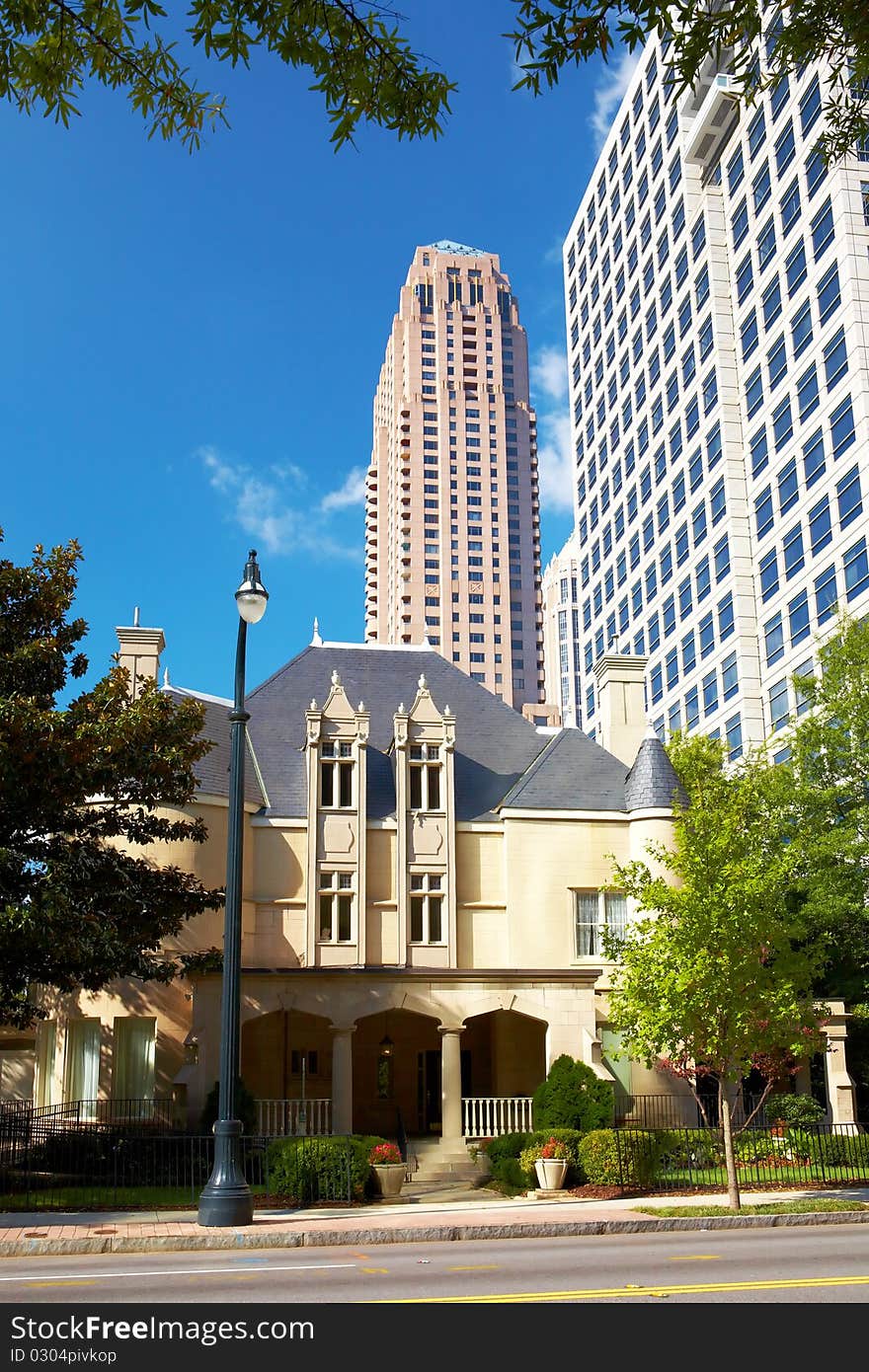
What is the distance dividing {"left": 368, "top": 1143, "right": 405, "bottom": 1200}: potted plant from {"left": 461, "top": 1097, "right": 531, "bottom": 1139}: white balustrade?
6969mm

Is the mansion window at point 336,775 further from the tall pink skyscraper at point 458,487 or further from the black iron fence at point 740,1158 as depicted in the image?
the tall pink skyscraper at point 458,487

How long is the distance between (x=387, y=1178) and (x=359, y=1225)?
501cm

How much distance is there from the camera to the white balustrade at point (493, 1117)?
107ft

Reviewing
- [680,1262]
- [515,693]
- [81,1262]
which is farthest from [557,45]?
[515,693]

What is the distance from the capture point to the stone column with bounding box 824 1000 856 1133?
36406 mm

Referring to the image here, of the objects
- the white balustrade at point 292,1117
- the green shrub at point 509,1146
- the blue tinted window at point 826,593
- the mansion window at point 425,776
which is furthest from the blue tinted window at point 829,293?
the green shrub at point 509,1146

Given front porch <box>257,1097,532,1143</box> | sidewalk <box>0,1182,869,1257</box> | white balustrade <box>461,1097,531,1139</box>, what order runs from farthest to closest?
white balustrade <box>461,1097,531,1139</box> → front porch <box>257,1097,532,1143</box> → sidewalk <box>0,1182,869,1257</box>

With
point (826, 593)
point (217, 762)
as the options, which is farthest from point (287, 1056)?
point (826, 593)

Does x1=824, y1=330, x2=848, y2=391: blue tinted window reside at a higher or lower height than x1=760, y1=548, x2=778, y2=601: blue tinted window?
higher

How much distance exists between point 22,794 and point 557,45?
20.1 m

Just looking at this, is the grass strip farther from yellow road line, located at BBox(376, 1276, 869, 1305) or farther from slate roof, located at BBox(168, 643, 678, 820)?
slate roof, located at BBox(168, 643, 678, 820)

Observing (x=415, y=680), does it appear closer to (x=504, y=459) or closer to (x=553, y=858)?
(x=553, y=858)

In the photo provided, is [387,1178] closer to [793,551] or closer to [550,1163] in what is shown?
[550,1163]

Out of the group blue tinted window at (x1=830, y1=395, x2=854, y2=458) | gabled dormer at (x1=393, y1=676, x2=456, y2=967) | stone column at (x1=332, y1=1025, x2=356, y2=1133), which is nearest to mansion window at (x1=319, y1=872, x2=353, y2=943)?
gabled dormer at (x1=393, y1=676, x2=456, y2=967)
